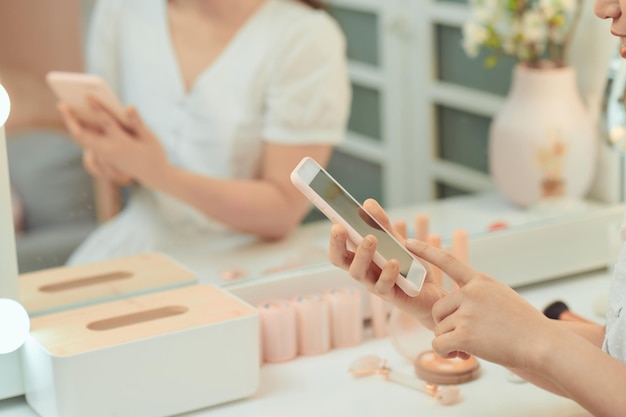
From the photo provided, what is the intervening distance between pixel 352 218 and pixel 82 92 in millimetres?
363

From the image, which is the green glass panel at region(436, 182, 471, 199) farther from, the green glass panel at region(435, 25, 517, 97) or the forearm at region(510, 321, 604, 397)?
the forearm at region(510, 321, 604, 397)

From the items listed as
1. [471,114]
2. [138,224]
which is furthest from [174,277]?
[471,114]

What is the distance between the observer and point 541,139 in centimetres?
139

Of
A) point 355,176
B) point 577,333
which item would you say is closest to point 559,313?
point 577,333

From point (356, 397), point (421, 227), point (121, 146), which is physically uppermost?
point (121, 146)

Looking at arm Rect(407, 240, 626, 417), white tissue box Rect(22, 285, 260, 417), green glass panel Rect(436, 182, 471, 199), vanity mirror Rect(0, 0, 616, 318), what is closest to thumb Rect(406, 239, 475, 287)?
arm Rect(407, 240, 626, 417)

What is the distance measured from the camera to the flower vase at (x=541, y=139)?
137 centimetres

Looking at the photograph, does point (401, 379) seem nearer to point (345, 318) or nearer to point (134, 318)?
point (345, 318)

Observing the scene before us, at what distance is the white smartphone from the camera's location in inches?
34.1

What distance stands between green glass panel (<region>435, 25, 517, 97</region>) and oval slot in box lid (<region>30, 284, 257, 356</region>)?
402mm

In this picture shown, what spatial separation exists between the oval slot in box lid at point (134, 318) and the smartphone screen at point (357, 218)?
20 centimetres

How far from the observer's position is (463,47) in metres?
1.33

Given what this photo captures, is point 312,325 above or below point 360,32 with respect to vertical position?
below

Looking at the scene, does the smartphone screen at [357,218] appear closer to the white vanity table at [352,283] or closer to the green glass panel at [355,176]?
the white vanity table at [352,283]
